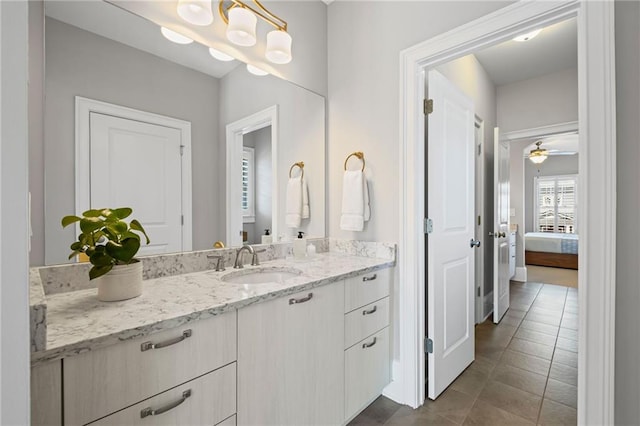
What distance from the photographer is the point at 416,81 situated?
1725 millimetres

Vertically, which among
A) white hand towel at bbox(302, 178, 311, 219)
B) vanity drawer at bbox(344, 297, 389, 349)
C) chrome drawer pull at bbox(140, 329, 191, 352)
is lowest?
vanity drawer at bbox(344, 297, 389, 349)

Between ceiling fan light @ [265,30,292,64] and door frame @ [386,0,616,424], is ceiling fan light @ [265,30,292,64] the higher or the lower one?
the higher one

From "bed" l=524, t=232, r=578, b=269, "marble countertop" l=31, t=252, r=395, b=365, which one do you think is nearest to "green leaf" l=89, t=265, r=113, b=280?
"marble countertop" l=31, t=252, r=395, b=365

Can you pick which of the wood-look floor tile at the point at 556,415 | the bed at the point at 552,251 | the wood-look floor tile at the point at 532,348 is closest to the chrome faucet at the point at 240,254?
the wood-look floor tile at the point at 556,415

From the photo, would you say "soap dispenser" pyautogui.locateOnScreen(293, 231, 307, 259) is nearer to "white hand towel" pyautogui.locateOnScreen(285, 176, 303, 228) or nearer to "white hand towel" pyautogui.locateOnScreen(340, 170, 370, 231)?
"white hand towel" pyautogui.locateOnScreen(285, 176, 303, 228)

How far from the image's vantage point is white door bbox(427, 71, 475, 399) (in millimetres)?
1794

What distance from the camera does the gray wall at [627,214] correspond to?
43.1 inches

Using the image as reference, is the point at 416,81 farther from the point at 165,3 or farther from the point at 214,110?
the point at 165,3

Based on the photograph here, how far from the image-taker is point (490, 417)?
65.8 inches

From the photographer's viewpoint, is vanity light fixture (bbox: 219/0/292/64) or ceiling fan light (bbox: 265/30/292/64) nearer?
vanity light fixture (bbox: 219/0/292/64)

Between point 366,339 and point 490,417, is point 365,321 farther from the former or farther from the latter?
point 490,417

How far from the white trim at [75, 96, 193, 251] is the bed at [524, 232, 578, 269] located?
23.0 feet

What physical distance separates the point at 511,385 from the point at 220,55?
2776mm

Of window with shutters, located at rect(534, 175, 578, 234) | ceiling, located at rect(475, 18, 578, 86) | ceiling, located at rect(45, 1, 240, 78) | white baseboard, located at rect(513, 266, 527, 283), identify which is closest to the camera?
ceiling, located at rect(45, 1, 240, 78)
